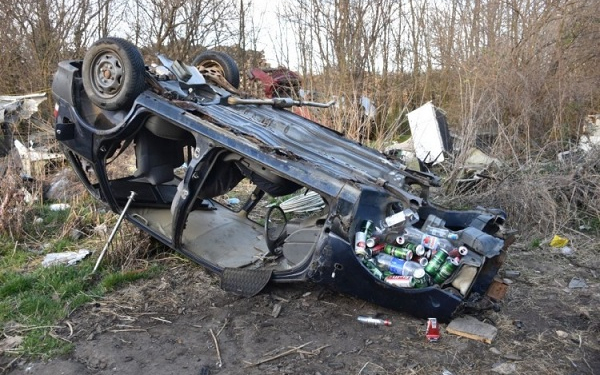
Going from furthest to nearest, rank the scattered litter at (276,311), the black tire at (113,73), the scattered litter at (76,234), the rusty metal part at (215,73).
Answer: the scattered litter at (76,234)
the rusty metal part at (215,73)
the black tire at (113,73)
the scattered litter at (276,311)

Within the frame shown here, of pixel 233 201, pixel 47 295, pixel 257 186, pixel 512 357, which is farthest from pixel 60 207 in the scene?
pixel 512 357

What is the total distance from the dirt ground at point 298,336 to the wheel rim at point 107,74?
5.23ft

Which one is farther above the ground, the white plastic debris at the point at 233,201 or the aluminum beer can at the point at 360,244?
the aluminum beer can at the point at 360,244

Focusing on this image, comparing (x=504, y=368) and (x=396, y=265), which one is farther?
(x=396, y=265)

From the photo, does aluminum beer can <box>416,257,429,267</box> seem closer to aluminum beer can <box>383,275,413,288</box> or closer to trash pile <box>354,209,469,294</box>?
trash pile <box>354,209,469,294</box>

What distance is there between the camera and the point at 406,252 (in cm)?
323

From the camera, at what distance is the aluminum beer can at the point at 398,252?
3225 mm

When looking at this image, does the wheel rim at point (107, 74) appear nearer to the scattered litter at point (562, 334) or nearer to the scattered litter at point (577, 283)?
the scattered litter at point (562, 334)

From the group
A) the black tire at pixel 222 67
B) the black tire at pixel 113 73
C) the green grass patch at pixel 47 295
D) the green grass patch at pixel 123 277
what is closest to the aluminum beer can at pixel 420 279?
the green grass patch at pixel 47 295

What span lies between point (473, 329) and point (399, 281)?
60 cm

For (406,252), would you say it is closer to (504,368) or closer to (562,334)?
(504,368)

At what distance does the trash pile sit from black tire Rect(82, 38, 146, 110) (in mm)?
2074

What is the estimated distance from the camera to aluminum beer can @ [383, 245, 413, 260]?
322cm

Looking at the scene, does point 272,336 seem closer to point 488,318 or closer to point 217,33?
point 488,318
